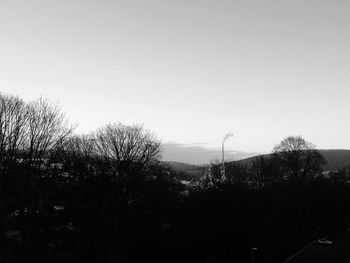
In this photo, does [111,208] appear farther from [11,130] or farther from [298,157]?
[298,157]

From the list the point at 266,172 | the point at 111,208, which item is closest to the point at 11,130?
the point at 111,208

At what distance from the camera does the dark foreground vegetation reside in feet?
90.6

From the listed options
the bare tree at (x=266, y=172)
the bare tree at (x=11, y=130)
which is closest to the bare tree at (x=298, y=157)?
the bare tree at (x=266, y=172)

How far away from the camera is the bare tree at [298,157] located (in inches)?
3976

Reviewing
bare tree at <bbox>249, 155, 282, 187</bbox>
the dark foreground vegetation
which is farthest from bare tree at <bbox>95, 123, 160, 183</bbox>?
bare tree at <bbox>249, 155, 282, 187</bbox>

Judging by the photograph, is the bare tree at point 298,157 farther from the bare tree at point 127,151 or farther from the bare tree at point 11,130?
the bare tree at point 11,130

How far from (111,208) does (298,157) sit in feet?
238

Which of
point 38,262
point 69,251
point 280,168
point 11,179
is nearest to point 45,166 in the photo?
point 11,179

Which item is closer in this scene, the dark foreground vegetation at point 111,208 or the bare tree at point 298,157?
the dark foreground vegetation at point 111,208

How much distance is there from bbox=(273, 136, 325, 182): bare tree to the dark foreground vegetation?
144ft

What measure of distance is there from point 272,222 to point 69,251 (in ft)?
96.2

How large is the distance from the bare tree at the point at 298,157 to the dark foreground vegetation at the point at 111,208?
4391 centimetres

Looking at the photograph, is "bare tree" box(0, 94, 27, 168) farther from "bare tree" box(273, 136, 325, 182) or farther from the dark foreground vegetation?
"bare tree" box(273, 136, 325, 182)

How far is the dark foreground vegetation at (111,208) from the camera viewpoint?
1088 inches
